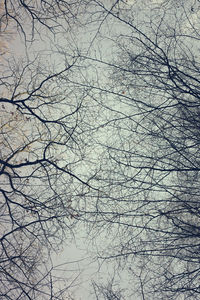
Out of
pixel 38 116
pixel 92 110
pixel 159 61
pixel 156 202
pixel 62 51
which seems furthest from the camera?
pixel 38 116

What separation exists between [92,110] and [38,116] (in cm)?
128

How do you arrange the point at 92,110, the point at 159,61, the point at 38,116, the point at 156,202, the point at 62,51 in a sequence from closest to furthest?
the point at 159,61 < the point at 156,202 < the point at 62,51 < the point at 92,110 < the point at 38,116

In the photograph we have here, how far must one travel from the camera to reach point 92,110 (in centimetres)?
510

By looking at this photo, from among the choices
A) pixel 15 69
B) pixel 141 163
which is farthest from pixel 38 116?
pixel 141 163

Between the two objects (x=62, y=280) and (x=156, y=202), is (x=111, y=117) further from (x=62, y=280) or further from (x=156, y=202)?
(x=62, y=280)

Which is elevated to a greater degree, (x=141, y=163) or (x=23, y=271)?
(x=141, y=163)

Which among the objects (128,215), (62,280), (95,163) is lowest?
(62,280)

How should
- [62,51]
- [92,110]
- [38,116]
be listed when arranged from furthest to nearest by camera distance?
[38,116] → [92,110] → [62,51]

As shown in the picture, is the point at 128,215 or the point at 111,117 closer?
the point at 128,215

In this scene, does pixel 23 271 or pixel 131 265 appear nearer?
pixel 131 265

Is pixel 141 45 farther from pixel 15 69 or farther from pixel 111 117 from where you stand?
pixel 15 69

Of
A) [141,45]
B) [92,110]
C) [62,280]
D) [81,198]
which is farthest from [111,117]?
[62,280]

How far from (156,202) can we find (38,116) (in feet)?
9.93

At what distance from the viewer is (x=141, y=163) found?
4.39 metres
